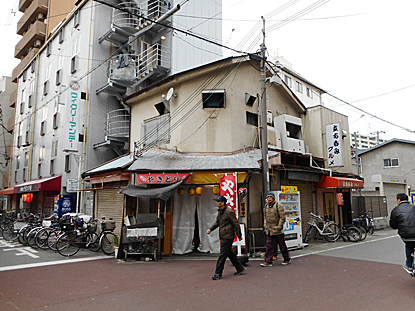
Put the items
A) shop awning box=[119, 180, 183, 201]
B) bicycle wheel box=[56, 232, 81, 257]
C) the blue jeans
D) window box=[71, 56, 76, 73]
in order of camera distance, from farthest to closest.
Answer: window box=[71, 56, 76, 73] → bicycle wheel box=[56, 232, 81, 257] → shop awning box=[119, 180, 183, 201] → the blue jeans

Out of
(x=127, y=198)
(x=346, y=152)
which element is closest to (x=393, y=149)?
(x=346, y=152)

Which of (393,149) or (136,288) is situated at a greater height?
(393,149)

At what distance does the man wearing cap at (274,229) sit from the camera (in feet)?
28.8

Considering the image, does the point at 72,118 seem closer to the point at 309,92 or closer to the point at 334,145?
the point at 334,145

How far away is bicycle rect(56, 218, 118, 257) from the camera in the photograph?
11.0m

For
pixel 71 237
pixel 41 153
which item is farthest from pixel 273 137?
pixel 41 153

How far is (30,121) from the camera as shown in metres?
27.6

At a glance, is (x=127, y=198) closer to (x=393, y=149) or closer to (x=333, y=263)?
(x=333, y=263)

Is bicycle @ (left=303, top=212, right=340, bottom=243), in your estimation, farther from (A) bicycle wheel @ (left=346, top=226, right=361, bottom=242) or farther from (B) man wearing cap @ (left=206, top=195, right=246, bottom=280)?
(B) man wearing cap @ (left=206, top=195, right=246, bottom=280)

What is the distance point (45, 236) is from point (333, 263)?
11038mm

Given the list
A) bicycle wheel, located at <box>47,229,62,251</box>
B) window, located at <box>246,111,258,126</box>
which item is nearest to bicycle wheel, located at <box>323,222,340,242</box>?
window, located at <box>246,111,258,126</box>

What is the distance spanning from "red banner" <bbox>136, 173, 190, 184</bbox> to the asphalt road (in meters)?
2.70

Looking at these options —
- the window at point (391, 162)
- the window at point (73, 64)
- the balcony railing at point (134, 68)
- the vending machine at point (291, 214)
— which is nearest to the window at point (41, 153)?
the window at point (73, 64)

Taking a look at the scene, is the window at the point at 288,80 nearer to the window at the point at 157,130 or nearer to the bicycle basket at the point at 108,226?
the window at the point at 157,130
